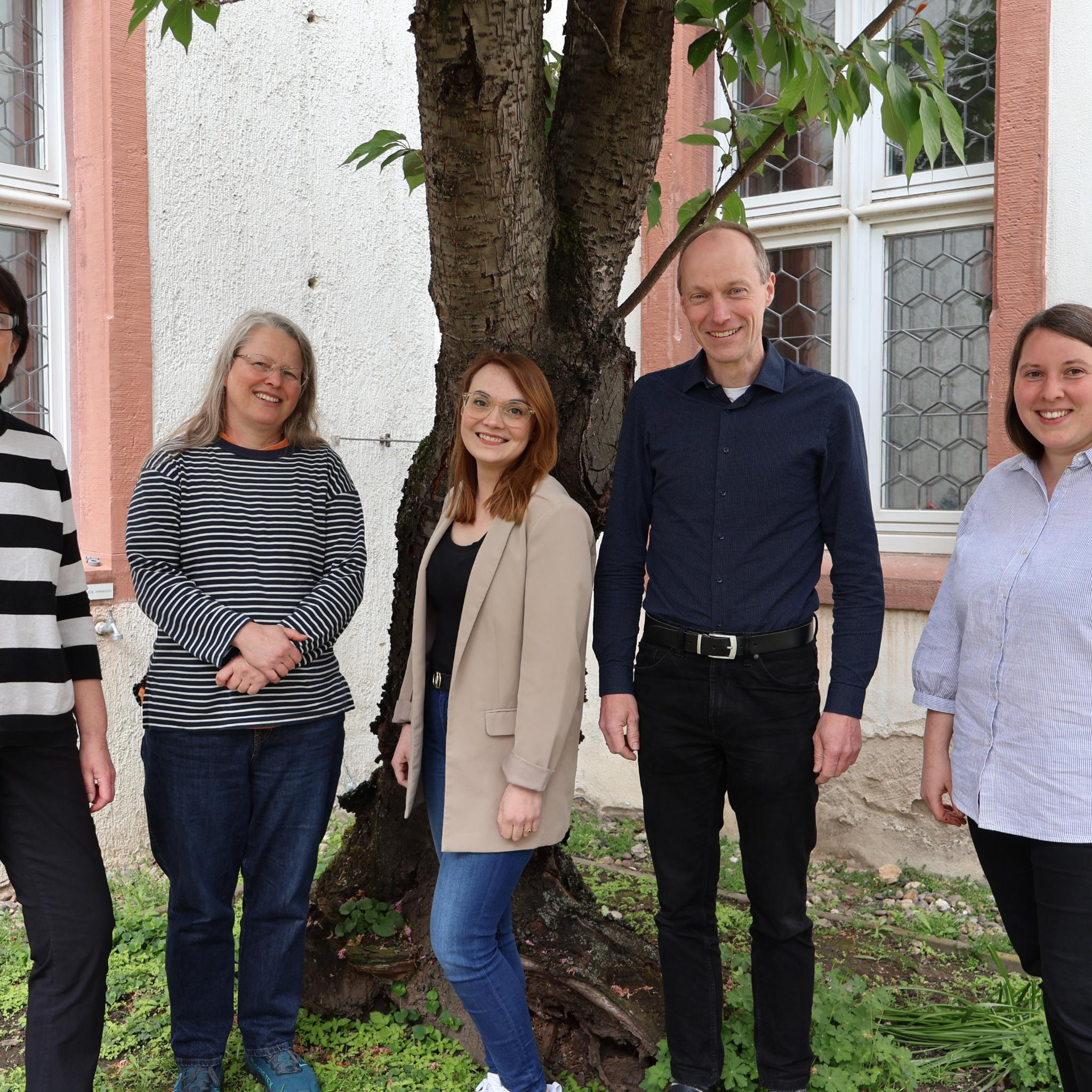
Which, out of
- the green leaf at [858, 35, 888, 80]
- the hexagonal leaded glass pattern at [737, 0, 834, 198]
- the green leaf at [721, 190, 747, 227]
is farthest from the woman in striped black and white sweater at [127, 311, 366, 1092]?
the hexagonal leaded glass pattern at [737, 0, 834, 198]

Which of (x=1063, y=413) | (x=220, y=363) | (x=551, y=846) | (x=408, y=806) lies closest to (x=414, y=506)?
(x=220, y=363)

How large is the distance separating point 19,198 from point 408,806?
353 centimetres

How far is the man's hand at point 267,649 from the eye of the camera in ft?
9.02

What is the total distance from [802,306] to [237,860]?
3859mm

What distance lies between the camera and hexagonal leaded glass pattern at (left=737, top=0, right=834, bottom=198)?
5.28 metres

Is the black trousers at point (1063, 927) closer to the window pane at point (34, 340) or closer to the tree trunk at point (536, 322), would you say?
the tree trunk at point (536, 322)

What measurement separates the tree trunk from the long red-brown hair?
0.44 metres

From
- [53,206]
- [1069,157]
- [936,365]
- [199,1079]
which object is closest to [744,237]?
[1069,157]

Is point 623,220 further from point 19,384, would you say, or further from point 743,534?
point 19,384

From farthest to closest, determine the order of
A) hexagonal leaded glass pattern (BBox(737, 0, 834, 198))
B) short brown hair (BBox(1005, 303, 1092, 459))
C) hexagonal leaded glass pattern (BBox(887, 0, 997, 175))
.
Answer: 1. hexagonal leaded glass pattern (BBox(737, 0, 834, 198))
2. hexagonal leaded glass pattern (BBox(887, 0, 997, 175))
3. short brown hair (BBox(1005, 303, 1092, 459))

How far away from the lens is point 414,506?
346 cm

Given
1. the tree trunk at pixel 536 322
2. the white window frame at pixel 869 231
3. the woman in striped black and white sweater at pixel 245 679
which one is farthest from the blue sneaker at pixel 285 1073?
the white window frame at pixel 869 231

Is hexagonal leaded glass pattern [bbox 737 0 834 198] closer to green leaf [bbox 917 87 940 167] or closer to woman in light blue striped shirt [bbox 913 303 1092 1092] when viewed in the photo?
green leaf [bbox 917 87 940 167]

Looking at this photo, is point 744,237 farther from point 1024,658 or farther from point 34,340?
point 34,340
